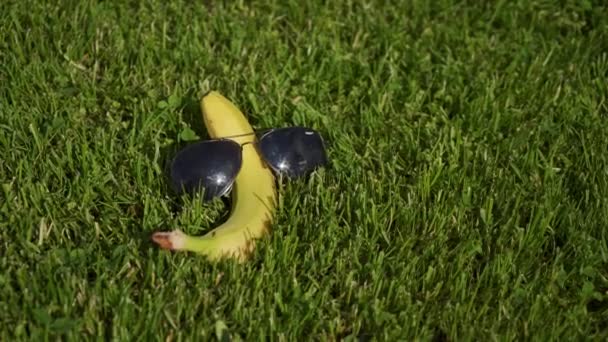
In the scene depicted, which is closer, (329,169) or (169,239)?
(169,239)

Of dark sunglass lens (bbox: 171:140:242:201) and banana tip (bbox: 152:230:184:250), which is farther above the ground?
banana tip (bbox: 152:230:184:250)

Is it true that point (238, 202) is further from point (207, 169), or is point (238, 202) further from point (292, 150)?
point (292, 150)

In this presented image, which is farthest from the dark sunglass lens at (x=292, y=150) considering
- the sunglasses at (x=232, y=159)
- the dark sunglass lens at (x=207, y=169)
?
the dark sunglass lens at (x=207, y=169)

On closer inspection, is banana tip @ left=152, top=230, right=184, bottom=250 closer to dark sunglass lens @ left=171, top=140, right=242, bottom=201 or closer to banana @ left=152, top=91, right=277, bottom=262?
banana @ left=152, top=91, right=277, bottom=262

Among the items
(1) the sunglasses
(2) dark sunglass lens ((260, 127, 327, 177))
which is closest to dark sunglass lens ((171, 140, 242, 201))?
(1) the sunglasses

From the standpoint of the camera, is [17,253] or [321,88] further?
[321,88]

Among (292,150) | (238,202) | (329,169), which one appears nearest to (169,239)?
(238,202)

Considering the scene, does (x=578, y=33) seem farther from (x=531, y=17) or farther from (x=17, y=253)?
(x=17, y=253)

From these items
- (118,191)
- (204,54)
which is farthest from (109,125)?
(204,54)
